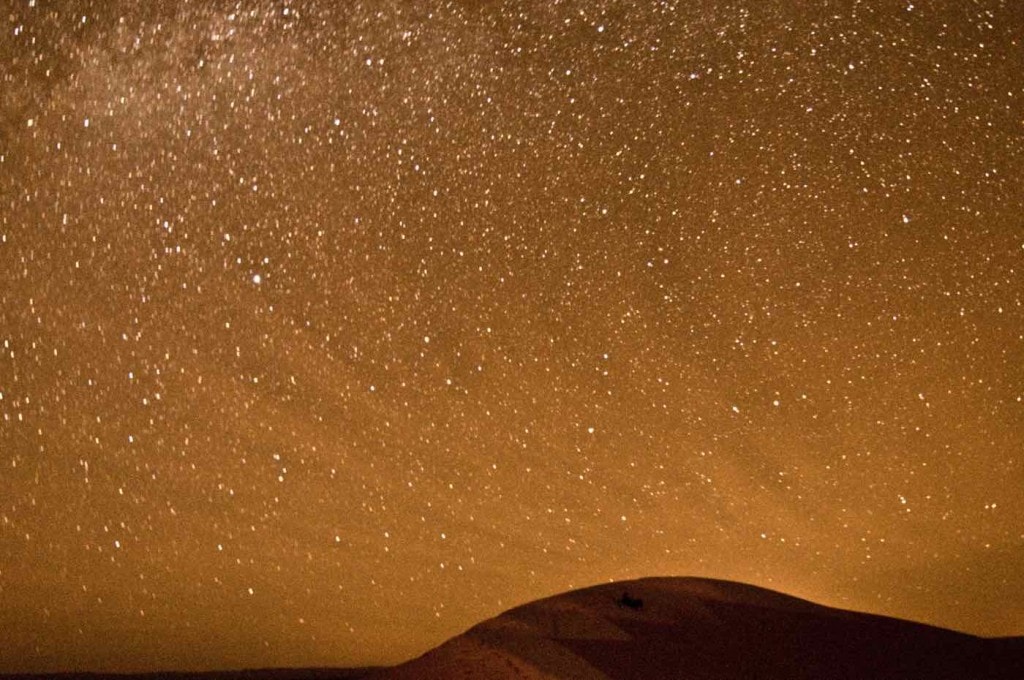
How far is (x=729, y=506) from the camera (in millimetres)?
1493

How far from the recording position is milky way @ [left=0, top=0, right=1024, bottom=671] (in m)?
1.20

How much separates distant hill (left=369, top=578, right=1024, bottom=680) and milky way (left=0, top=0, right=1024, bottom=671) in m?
0.08

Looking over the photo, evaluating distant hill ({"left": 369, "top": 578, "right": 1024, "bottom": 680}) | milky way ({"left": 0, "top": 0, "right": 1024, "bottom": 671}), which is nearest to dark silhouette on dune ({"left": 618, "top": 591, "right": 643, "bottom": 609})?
distant hill ({"left": 369, "top": 578, "right": 1024, "bottom": 680})

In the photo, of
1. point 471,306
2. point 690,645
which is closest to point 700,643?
point 690,645

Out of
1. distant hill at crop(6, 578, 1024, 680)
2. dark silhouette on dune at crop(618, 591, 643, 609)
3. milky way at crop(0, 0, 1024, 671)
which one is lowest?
distant hill at crop(6, 578, 1024, 680)

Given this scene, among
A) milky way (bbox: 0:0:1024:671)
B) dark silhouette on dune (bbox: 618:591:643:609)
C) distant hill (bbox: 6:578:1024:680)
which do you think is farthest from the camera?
dark silhouette on dune (bbox: 618:591:643:609)

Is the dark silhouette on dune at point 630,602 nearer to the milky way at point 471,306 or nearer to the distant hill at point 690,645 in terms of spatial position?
the distant hill at point 690,645

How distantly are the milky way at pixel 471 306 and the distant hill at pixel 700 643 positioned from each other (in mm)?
85

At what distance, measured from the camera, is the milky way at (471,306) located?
1.20m

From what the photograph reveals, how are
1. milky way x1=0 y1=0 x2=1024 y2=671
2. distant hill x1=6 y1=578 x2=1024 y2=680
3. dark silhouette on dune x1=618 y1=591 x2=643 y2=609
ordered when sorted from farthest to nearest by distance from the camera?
dark silhouette on dune x1=618 y1=591 x2=643 y2=609 → distant hill x1=6 y1=578 x2=1024 y2=680 → milky way x1=0 y1=0 x2=1024 y2=671

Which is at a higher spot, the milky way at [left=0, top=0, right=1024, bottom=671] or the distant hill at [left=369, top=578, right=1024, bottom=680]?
the milky way at [left=0, top=0, right=1024, bottom=671]

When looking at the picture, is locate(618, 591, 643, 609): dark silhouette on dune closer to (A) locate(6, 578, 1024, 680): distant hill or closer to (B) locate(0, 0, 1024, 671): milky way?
(A) locate(6, 578, 1024, 680): distant hill

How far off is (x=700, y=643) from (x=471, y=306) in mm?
759

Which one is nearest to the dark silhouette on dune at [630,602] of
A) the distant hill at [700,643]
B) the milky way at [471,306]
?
the distant hill at [700,643]
